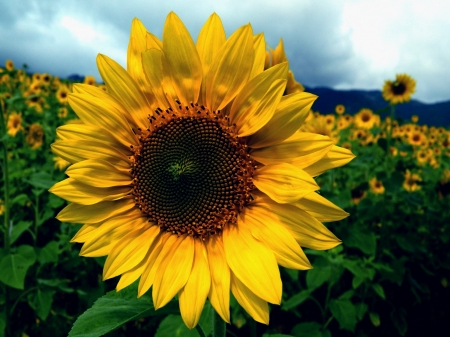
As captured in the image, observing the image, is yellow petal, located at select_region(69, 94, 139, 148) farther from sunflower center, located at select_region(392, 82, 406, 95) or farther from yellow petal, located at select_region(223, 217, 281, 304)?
sunflower center, located at select_region(392, 82, 406, 95)

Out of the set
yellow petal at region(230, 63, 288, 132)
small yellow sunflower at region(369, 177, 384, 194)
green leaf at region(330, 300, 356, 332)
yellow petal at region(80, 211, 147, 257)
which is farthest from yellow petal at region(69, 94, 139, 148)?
small yellow sunflower at region(369, 177, 384, 194)

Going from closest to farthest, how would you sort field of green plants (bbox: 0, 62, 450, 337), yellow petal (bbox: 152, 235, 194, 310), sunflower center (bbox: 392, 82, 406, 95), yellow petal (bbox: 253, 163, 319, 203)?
yellow petal (bbox: 253, 163, 319, 203) → yellow petal (bbox: 152, 235, 194, 310) → field of green plants (bbox: 0, 62, 450, 337) → sunflower center (bbox: 392, 82, 406, 95)

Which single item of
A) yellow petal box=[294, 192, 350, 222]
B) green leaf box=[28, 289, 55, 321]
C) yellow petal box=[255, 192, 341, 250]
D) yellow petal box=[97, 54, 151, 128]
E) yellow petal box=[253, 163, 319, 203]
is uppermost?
yellow petal box=[97, 54, 151, 128]

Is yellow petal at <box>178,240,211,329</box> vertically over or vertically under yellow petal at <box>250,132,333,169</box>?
under

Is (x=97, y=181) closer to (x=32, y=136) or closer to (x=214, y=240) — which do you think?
(x=214, y=240)

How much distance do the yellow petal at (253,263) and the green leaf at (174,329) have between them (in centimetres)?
104

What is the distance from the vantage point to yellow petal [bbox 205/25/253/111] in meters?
1.43

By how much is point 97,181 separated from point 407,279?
3901 mm

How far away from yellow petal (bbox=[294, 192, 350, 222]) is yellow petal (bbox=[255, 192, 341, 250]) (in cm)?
2

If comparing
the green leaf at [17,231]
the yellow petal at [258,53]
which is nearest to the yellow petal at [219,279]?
the yellow petal at [258,53]

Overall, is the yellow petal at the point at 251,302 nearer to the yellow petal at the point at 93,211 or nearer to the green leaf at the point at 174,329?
the yellow petal at the point at 93,211

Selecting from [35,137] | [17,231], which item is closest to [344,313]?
[17,231]

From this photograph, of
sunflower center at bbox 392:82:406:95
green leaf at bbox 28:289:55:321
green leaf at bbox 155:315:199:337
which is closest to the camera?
green leaf at bbox 155:315:199:337

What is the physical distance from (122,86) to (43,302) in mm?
2752
